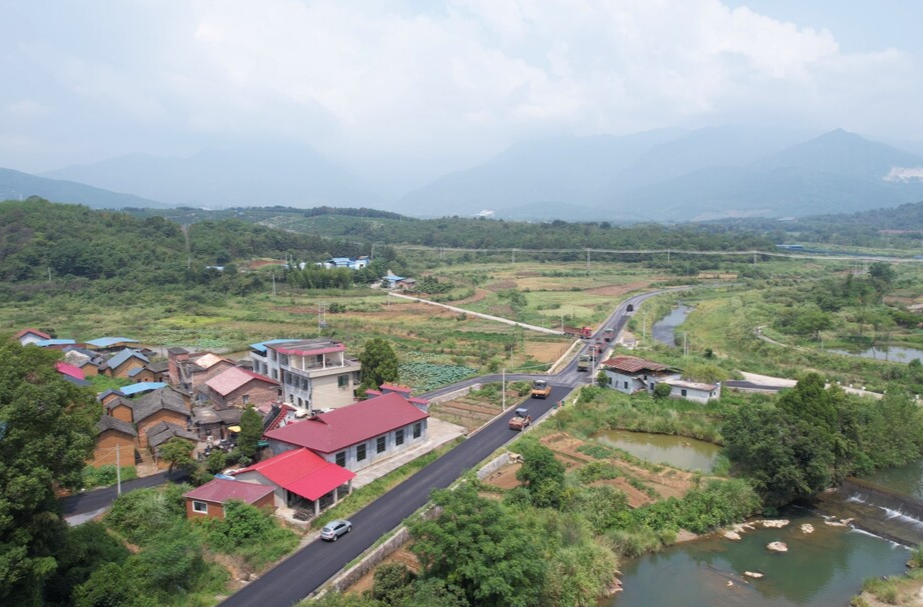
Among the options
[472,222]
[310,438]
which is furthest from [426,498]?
[472,222]

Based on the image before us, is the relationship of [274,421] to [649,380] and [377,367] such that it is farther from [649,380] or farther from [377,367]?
[649,380]

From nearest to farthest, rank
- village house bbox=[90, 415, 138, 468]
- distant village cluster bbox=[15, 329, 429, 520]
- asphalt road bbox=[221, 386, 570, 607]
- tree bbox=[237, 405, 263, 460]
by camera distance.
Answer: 1. asphalt road bbox=[221, 386, 570, 607]
2. distant village cluster bbox=[15, 329, 429, 520]
3. village house bbox=[90, 415, 138, 468]
4. tree bbox=[237, 405, 263, 460]

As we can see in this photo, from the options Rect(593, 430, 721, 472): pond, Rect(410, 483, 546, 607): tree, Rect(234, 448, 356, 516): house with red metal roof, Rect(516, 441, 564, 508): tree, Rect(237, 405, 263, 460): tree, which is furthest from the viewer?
Rect(593, 430, 721, 472): pond

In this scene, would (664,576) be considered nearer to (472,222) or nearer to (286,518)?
(286,518)

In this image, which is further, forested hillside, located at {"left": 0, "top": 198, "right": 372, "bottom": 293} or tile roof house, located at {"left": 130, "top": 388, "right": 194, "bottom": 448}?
forested hillside, located at {"left": 0, "top": 198, "right": 372, "bottom": 293}

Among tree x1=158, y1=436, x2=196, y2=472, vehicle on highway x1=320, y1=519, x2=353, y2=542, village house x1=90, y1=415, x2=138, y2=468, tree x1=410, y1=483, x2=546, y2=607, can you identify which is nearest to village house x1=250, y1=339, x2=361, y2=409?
tree x1=158, y1=436, x2=196, y2=472

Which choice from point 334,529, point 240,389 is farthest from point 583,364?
point 334,529

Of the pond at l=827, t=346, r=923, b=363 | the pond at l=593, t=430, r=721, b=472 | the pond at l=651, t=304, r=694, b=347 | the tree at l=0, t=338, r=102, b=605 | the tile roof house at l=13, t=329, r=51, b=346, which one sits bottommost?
the pond at l=593, t=430, r=721, b=472

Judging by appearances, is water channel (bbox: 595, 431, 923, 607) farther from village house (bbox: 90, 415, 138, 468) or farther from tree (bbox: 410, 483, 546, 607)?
village house (bbox: 90, 415, 138, 468)
